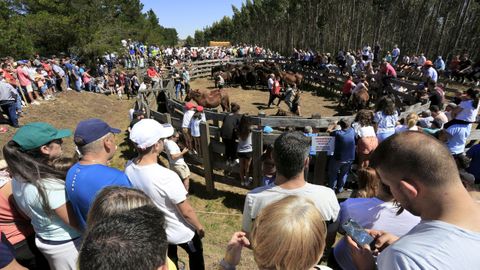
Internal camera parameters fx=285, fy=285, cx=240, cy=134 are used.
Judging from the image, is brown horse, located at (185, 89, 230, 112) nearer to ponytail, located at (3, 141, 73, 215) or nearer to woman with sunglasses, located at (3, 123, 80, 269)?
woman with sunglasses, located at (3, 123, 80, 269)

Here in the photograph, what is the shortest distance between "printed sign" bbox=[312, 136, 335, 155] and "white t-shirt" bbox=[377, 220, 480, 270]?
157 inches

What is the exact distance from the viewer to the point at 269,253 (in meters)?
1.42

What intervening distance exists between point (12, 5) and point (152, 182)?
34764 mm

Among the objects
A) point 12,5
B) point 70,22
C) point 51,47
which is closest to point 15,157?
point 70,22

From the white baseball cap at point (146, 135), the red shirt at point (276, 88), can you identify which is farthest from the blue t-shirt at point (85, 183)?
the red shirt at point (276, 88)

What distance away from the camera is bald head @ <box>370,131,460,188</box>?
1.46m

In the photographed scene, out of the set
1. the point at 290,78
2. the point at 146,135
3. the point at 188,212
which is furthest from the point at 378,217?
the point at 290,78

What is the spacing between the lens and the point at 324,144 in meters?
5.34

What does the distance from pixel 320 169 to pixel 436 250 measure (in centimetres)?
442

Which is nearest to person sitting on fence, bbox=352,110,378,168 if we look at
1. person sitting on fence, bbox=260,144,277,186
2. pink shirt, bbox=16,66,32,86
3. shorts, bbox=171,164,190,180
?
person sitting on fence, bbox=260,144,277,186

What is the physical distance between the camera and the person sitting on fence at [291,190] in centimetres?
240

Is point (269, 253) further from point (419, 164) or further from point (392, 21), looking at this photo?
point (392, 21)

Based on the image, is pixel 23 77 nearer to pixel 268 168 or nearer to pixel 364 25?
pixel 268 168

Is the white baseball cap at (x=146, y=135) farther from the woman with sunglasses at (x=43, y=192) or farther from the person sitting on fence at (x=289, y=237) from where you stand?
the person sitting on fence at (x=289, y=237)
